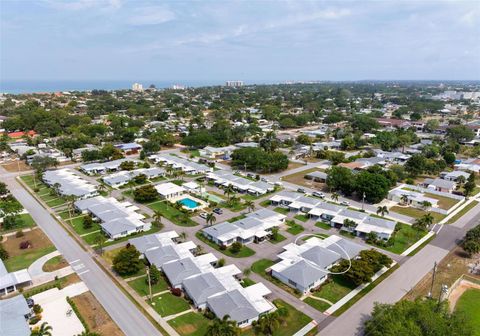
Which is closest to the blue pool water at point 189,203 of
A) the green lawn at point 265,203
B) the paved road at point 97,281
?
the green lawn at point 265,203

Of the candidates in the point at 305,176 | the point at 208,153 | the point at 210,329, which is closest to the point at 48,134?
the point at 208,153

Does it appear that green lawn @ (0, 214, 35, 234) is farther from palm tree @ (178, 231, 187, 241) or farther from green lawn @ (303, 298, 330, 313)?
green lawn @ (303, 298, 330, 313)

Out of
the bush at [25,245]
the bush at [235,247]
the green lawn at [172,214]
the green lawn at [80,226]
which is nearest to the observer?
the bush at [235,247]

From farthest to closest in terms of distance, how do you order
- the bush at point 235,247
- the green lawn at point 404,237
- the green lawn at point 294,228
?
the green lawn at point 294,228 < the green lawn at point 404,237 < the bush at point 235,247

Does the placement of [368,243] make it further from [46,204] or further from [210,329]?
[46,204]

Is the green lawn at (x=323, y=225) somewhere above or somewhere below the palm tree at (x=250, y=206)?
below

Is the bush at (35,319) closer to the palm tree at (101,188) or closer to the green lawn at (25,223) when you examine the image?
the green lawn at (25,223)
